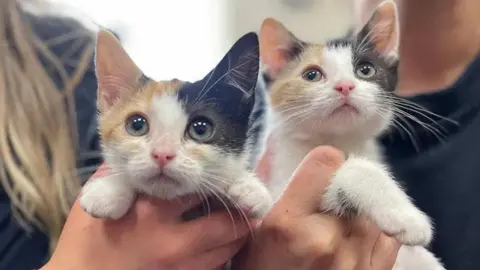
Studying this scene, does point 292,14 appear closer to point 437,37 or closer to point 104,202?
point 437,37

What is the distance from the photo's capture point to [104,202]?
2.15ft

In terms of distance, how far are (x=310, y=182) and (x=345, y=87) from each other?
0.48 feet

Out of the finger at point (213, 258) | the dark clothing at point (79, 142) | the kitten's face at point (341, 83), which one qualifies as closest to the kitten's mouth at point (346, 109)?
the kitten's face at point (341, 83)

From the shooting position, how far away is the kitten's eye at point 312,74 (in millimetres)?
833

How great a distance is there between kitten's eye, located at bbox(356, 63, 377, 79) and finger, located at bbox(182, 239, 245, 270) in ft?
0.98

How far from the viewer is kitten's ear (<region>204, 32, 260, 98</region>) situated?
67 centimetres

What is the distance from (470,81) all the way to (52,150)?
69 cm

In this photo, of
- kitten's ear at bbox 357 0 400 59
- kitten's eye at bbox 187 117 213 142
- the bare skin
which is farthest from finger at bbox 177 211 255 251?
the bare skin

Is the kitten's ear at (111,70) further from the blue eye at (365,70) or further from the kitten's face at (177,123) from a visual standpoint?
Result: the blue eye at (365,70)

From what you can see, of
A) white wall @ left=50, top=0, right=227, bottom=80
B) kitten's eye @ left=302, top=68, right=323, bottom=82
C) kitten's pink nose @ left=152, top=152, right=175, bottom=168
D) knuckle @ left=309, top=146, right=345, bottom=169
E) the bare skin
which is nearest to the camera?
kitten's pink nose @ left=152, top=152, right=175, bottom=168

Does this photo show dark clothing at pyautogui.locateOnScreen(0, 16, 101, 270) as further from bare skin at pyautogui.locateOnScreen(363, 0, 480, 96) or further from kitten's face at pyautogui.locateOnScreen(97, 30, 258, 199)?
bare skin at pyautogui.locateOnScreen(363, 0, 480, 96)

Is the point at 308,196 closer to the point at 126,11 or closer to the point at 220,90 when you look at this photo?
the point at 220,90

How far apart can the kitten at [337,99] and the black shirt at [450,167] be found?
6 cm

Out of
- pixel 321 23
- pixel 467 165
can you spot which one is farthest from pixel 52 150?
pixel 321 23
